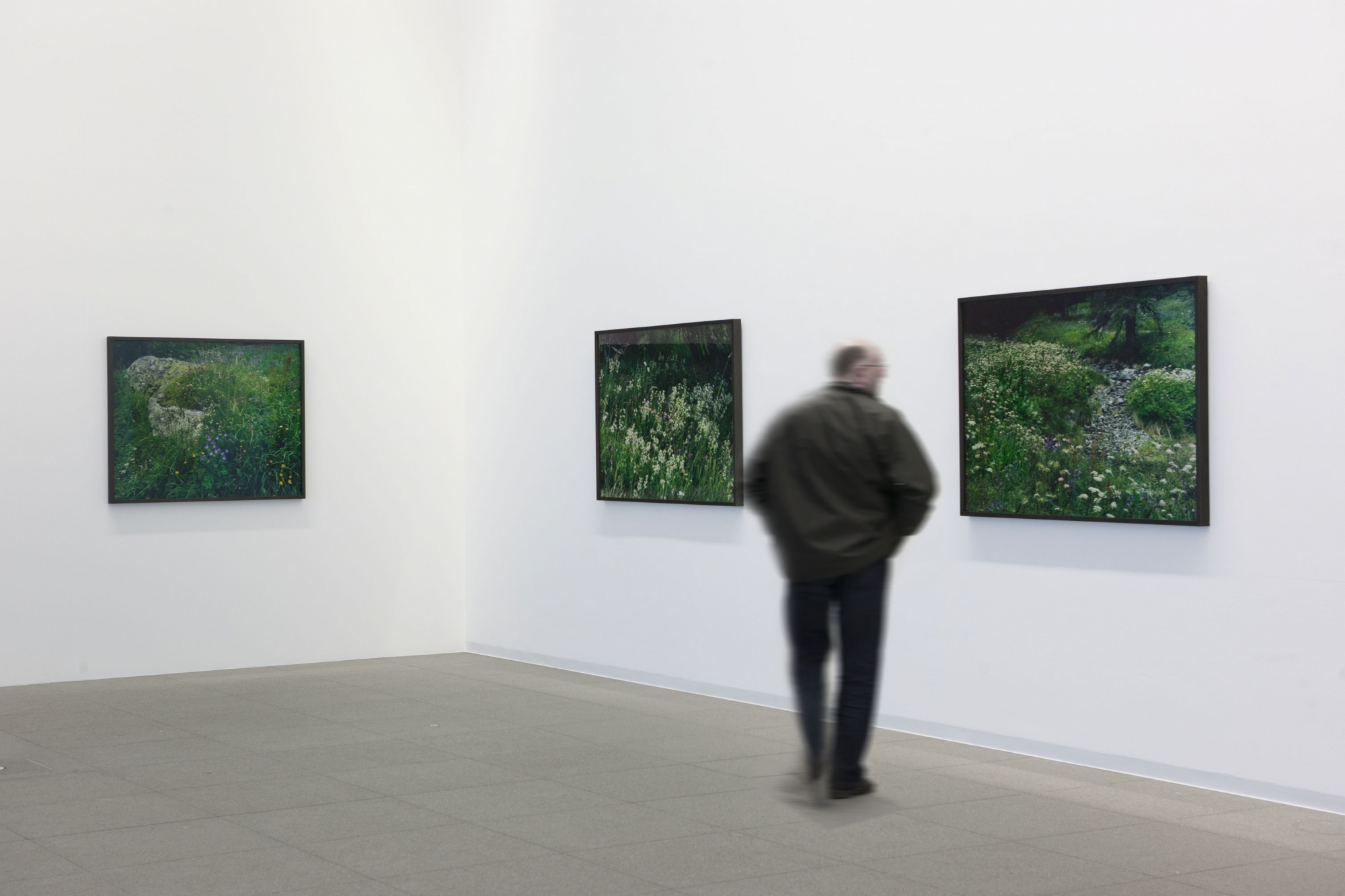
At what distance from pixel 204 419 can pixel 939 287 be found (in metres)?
6.56

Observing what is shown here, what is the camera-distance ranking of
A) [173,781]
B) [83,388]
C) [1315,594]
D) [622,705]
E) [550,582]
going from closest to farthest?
[1315,594]
[173,781]
[622,705]
[83,388]
[550,582]

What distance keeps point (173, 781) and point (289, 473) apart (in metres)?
4.99

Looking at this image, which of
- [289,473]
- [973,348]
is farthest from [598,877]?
[289,473]

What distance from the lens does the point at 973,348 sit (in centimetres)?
852

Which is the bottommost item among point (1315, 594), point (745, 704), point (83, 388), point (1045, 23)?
point (745, 704)

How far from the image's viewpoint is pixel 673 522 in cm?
1107

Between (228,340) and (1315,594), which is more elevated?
(228,340)

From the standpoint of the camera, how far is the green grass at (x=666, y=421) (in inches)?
415

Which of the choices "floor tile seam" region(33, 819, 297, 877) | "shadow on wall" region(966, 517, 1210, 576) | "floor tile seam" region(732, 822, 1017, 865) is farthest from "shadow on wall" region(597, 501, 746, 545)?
"floor tile seam" region(33, 819, 297, 877)

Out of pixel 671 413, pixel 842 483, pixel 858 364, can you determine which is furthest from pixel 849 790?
pixel 671 413

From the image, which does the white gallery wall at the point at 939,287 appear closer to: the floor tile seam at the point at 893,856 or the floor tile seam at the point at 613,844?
the floor tile seam at the point at 893,856

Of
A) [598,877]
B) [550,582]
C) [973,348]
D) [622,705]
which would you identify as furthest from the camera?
[550,582]

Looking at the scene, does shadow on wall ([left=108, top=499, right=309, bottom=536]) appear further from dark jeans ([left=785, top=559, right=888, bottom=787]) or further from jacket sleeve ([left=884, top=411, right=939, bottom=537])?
jacket sleeve ([left=884, top=411, right=939, bottom=537])

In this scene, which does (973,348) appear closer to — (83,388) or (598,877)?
(598,877)
